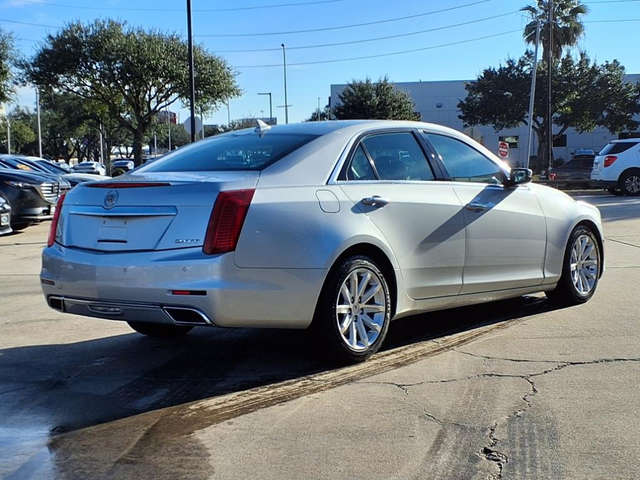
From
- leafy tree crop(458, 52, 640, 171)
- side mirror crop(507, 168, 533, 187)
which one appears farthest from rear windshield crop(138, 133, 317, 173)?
leafy tree crop(458, 52, 640, 171)

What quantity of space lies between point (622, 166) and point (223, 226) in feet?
66.1

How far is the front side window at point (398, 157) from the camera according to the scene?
529 centimetres

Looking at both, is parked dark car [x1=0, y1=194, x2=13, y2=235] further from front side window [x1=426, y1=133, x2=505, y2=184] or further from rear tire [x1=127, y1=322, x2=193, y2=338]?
front side window [x1=426, y1=133, x2=505, y2=184]

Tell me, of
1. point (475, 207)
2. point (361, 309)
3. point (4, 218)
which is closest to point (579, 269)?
point (475, 207)

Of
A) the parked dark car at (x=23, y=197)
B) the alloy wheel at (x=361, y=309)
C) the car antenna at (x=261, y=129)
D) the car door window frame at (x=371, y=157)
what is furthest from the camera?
the parked dark car at (x=23, y=197)

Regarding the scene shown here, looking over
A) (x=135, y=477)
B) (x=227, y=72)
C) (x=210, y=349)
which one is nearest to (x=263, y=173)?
(x=210, y=349)

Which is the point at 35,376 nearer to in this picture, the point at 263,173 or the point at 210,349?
the point at 210,349

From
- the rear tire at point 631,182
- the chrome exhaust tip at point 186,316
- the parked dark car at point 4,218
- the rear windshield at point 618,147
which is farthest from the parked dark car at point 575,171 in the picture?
the chrome exhaust tip at point 186,316

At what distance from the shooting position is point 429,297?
5.42 meters

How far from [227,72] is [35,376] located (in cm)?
3224

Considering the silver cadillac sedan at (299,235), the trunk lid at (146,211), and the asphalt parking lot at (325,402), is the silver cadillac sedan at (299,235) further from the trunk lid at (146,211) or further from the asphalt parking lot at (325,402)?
the asphalt parking lot at (325,402)

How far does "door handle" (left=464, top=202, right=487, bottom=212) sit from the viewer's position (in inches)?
224

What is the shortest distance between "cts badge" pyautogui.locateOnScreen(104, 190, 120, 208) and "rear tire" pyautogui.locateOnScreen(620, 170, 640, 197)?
2023 centimetres

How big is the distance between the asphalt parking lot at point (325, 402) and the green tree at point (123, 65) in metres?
28.2
